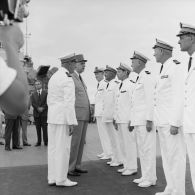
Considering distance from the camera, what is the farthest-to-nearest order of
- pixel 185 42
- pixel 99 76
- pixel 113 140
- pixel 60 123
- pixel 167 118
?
1. pixel 99 76
2. pixel 113 140
3. pixel 60 123
4. pixel 167 118
5. pixel 185 42

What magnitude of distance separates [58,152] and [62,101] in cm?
79

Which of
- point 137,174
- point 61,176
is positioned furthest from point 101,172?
point 61,176

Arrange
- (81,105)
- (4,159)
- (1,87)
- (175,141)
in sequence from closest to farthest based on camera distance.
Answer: (1,87)
(175,141)
(81,105)
(4,159)

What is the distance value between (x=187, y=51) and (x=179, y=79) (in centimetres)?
36

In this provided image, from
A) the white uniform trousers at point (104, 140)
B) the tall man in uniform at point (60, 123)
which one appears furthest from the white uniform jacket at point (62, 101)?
the white uniform trousers at point (104, 140)

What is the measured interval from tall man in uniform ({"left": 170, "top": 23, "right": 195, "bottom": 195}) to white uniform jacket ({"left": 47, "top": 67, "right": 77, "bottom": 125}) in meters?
1.79

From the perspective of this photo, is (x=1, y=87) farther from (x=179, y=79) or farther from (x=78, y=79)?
(x=78, y=79)

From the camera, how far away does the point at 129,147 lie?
6.65m

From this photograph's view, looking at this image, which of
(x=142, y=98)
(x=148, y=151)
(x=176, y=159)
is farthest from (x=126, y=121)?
(x=176, y=159)

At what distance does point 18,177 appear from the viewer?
20.5ft

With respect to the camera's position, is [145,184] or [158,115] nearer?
[158,115]

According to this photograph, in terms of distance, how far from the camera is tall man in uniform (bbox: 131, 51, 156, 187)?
A: 18.6 feet

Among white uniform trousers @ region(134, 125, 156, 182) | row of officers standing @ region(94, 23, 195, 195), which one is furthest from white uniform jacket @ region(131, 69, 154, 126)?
white uniform trousers @ region(134, 125, 156, 182)

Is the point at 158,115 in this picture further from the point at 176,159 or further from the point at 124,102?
the point at 124,102
